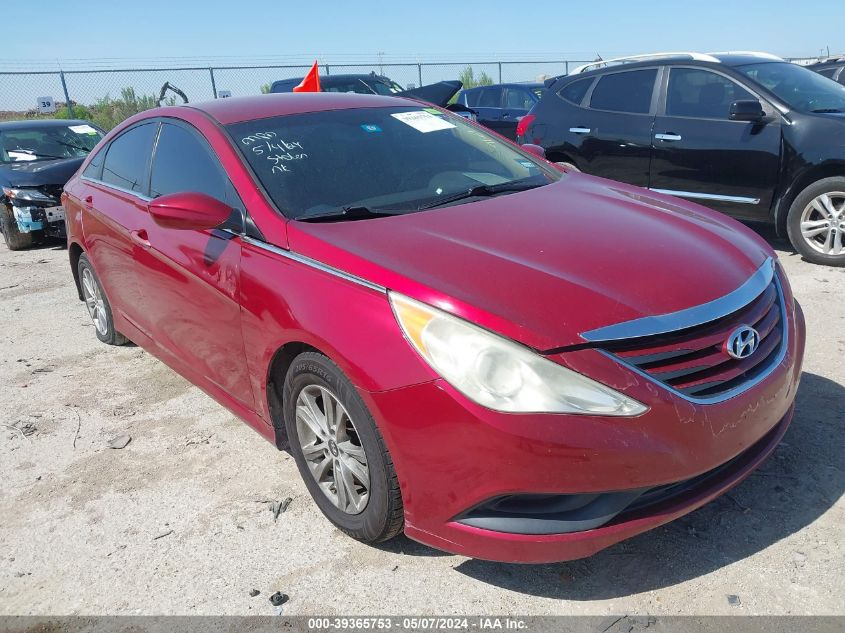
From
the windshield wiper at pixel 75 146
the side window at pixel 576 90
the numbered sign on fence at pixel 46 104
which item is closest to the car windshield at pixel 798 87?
the side window at pixel 576 90

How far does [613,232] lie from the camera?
2729mm

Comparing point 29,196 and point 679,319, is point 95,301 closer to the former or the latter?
point 679,319

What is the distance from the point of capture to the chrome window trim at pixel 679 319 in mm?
2123

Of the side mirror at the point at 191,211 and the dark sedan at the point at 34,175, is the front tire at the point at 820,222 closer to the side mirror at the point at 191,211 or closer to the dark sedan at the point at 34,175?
the side mirror at the point at 191,211

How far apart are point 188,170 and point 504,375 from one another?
6.79 ft

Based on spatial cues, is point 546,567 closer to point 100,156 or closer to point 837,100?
point 100,156

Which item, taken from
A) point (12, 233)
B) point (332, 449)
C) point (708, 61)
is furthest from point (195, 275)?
point (12, 233)

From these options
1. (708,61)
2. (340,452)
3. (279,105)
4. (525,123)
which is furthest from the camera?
(525,123)

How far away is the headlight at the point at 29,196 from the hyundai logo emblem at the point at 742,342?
8203mm

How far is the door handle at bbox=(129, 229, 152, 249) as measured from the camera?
3.66 meters

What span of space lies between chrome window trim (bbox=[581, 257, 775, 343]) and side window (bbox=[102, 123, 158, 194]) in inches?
108

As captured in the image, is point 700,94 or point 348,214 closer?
point 348,214

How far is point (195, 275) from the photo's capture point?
321cm

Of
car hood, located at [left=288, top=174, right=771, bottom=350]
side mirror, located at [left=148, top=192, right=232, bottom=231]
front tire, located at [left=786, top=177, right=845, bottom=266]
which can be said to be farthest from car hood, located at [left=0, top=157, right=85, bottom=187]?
front tire, located at [left=786, top=177, right=845, bottom=266]
